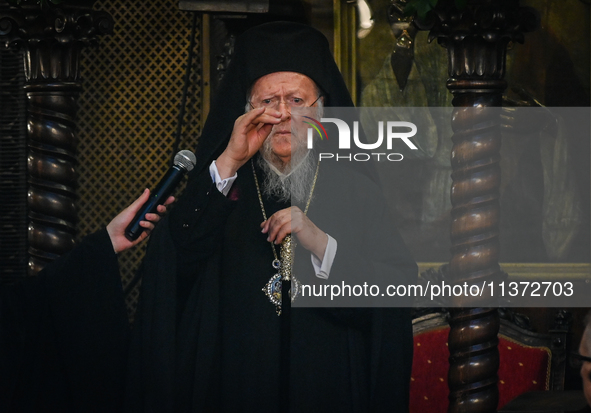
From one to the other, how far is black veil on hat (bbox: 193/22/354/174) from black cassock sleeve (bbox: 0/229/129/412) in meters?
0.62

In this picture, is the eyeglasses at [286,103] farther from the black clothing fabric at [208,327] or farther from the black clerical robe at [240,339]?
the black clerical robe at [240,339]

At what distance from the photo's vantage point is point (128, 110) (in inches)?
184

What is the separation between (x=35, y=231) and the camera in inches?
131

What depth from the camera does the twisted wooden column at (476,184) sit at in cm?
325

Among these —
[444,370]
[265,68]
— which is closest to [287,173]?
[265,68]

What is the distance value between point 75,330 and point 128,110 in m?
2.04

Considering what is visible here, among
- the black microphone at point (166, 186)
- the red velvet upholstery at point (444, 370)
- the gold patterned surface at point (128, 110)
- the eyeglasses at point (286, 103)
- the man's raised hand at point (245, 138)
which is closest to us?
the black microphone at point (166, 186)

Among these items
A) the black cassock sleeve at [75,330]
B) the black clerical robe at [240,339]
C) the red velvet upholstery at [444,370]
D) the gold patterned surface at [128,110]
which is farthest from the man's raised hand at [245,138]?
the red velvet upholstery at [444,370]

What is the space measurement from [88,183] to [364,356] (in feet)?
7.87

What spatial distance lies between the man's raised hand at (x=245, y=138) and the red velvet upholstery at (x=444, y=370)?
1972 mm

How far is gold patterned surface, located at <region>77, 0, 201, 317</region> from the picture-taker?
15.2 feet

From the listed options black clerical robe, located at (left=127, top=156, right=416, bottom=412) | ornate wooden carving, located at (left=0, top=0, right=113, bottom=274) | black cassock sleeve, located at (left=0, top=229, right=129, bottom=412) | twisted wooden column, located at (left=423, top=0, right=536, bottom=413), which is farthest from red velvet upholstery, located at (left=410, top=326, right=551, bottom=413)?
ornate wooden carving, located at (left=0, top=0, right=113, bottom=274)

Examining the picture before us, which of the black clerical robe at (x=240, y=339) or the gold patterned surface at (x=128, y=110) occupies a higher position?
the gold patterned surface at (x=128, y=110)

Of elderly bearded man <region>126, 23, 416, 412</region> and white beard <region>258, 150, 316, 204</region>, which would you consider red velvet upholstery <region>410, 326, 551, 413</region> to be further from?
white beard <region>258, 150, 316, 204</region>
